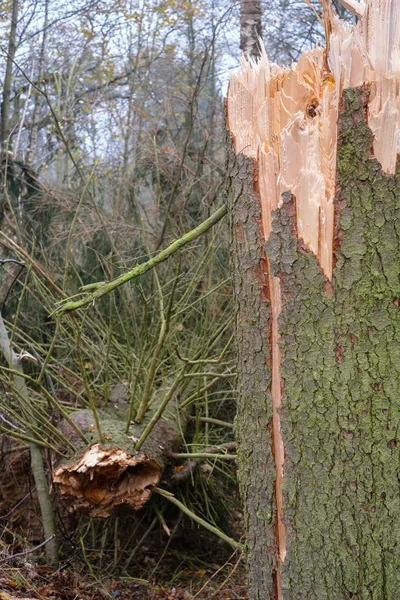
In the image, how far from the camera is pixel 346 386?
1.94 metres

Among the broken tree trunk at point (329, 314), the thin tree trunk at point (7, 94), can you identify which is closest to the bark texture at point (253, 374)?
the broken tree trunk at point (329, 314)

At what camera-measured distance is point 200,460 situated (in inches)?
199

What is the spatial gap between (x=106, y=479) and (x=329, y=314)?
2413mm

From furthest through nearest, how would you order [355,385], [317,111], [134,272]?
1. [134,272]
2. [317,111]
3. [355,385]

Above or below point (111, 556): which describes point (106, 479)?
above

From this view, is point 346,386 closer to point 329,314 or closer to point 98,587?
point 329,314

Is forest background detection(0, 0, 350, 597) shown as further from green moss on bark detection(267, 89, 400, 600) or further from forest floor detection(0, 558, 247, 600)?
green moss on bark detection(267, 89, 400, 600)

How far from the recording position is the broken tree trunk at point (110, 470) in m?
3.81

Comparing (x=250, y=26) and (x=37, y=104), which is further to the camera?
(x=37, y=104)

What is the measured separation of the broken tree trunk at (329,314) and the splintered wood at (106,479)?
1822mm

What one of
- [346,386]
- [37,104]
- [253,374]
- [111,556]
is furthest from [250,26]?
[346,386]

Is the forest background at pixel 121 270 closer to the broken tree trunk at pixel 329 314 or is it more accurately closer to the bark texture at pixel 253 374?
the broken tree trunk at pixel 329 314

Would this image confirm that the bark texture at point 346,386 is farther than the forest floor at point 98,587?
No

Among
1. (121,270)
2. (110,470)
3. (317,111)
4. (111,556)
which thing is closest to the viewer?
(317,111)
